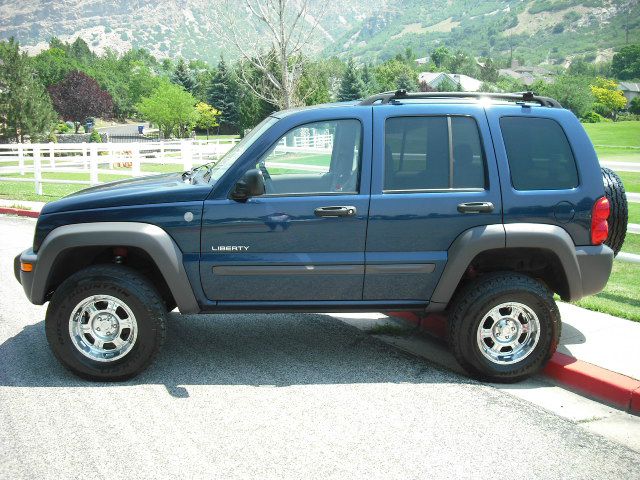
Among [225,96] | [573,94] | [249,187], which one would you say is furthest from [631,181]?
[573,94]

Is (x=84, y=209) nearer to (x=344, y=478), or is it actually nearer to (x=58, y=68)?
(x=344, y=478)

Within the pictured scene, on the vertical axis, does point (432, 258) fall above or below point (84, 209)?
below

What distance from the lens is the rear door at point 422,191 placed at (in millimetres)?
4730

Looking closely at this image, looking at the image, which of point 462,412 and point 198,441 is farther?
point 462,412

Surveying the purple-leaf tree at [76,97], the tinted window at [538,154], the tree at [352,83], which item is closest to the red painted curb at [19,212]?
the tinted window at [538,154]

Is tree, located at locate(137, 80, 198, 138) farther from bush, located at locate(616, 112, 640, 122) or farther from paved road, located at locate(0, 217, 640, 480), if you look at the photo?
bush, located at locate(616, 112, 640, 122)

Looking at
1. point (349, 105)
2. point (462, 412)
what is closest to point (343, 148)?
point (349, 105)

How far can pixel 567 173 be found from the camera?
485 centimetres

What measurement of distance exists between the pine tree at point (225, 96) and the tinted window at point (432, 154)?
9184 centimetres

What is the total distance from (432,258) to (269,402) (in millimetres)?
1516

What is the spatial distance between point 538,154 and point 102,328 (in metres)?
3.40

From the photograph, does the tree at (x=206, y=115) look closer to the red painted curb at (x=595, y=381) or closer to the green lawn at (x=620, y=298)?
the green lawn at (x=620, y=298)

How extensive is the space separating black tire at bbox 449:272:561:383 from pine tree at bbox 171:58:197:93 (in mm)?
107514

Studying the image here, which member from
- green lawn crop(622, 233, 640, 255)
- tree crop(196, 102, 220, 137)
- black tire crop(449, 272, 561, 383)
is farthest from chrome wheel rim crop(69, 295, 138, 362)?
tree crop(196, 102, 220, 137)
